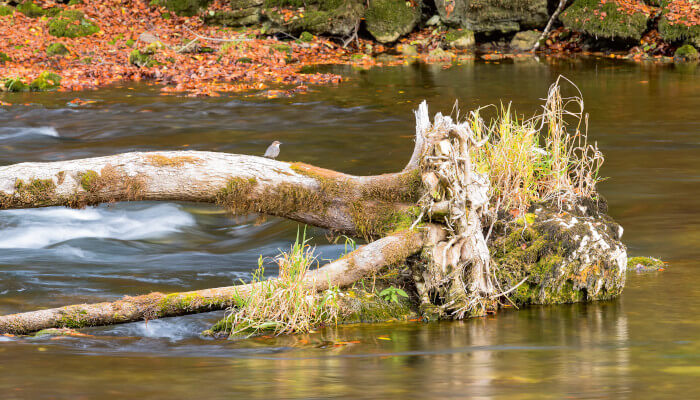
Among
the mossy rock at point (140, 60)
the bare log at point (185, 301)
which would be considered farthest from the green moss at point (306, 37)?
the bare log at point (185, 301)

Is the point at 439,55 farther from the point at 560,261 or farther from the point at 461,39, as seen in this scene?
the point at 560,261

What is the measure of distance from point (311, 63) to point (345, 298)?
15.9 metres

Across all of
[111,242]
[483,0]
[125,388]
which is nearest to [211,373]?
[125,388]

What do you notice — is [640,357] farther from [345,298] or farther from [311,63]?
[311,63]

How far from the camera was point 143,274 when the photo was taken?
727 centimetres

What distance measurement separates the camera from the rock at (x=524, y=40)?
Answer: 22.5 m

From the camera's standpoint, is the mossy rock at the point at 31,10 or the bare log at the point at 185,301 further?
the mossy rock at the point at 31,10

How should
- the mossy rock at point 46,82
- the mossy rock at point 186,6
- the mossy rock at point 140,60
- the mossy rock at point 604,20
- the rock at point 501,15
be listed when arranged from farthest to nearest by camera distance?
the mossy rock at point 186,6 → the rock at point 501,15 → the mossy rock at point 604,20 → the mossy rock at point 140,60 → the mossy rock at point 46,82

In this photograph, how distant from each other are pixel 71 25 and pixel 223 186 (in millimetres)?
18194

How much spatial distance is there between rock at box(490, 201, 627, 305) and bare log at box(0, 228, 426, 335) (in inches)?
29.7

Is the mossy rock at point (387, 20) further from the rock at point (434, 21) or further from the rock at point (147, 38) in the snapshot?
the rock at point (147, 38)

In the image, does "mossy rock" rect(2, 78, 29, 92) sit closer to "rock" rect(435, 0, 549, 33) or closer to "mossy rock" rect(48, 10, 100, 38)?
"mossy rock" rect(48, 10, 100, 38)

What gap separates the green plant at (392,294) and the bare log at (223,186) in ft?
2.31

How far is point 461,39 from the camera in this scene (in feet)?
74.9
